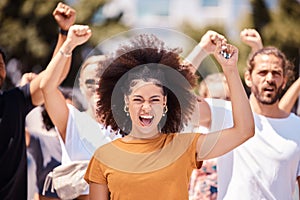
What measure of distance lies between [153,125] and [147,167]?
0.49 feet

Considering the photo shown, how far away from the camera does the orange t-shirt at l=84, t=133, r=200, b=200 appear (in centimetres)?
291

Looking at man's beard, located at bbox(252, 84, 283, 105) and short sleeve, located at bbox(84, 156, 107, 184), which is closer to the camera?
short sleeve, located at bbox(84, 156, 107, 184)

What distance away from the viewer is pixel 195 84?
10.3ft

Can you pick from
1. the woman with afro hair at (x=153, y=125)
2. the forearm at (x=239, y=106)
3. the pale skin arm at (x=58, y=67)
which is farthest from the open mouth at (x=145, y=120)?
the pale skin arm at (x=58, y=67)

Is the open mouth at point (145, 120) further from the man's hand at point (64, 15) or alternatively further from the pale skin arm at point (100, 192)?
the man's hand at point (64, 15)

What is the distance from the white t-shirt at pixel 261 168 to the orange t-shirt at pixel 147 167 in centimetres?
100

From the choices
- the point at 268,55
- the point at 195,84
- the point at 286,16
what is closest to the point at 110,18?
the point at 286,16

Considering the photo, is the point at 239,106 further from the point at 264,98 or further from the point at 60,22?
the point at 60,22

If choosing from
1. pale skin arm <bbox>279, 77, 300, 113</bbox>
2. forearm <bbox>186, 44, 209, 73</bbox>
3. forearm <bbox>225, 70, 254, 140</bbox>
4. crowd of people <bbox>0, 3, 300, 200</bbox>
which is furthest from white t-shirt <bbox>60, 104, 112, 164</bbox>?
pale skin arm <bbox>279, 77, 300, 113</bbox>

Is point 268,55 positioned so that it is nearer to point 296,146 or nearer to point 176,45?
point 296,146

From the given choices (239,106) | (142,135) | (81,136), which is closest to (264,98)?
(81,136)

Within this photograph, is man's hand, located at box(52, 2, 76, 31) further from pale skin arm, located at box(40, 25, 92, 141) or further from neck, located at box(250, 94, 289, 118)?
neck, located at box(250, 94, 289, 118)

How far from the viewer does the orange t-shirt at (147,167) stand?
2908 mm

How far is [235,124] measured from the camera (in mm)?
3012
